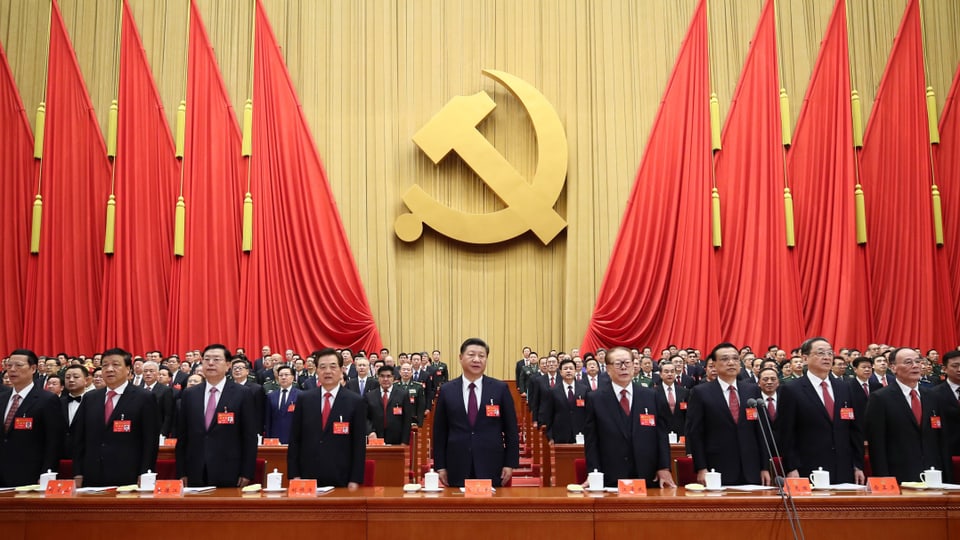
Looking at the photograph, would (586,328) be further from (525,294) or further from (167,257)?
(167,257)

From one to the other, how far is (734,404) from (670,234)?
28.2ft

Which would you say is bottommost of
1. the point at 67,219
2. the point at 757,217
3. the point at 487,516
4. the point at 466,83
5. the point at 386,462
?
the point at 386,462

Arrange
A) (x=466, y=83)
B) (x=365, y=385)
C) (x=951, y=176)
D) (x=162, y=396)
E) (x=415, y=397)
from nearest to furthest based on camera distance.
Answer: (x=162, y=396)
(x=365, y=385)
(x=415, y=397)
(x=951, y=176)
(x=466, y=83)

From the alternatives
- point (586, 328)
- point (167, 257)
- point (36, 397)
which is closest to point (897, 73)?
point (586, 328)

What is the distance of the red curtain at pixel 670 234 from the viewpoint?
1274cm

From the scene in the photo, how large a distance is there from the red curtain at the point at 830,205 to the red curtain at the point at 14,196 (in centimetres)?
1229

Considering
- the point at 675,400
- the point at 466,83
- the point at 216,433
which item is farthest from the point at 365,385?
the point at 466,83

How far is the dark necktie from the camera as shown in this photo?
457 centimetres

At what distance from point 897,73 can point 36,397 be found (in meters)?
13.2

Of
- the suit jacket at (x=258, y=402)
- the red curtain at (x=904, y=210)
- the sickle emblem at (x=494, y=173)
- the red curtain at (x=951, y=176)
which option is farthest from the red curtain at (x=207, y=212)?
the red curtain at (x=951, y=176)

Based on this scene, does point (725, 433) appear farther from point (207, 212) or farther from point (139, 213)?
point (139, 213)

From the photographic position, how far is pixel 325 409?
468cm

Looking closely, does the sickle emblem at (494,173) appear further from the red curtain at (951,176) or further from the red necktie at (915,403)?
the red necktie at (915,403)

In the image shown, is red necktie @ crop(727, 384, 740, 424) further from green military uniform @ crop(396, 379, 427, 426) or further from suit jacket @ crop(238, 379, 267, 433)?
green military uniform @ crop(396, 379, 427, 426)
